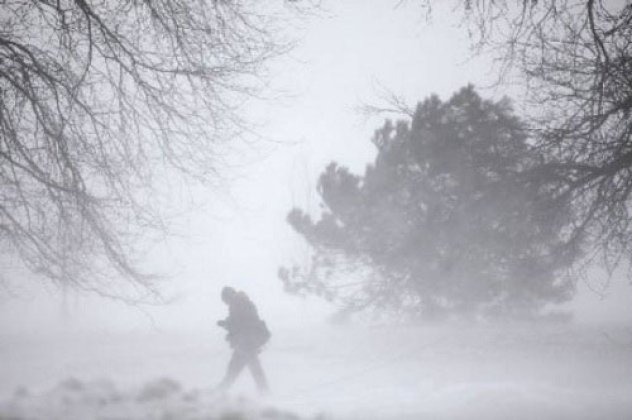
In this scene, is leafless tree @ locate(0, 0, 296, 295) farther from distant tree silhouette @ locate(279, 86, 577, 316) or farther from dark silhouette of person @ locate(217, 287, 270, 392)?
distant tree silhouette @ locate(279, 86, 577, 316)

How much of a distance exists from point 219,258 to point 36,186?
8997 centimetres

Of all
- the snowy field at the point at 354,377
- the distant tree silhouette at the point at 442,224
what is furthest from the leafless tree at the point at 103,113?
the distant tree silhouette at the point at 442,224

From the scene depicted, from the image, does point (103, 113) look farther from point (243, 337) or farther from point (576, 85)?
point (576, 85)

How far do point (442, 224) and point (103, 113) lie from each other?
6352mm

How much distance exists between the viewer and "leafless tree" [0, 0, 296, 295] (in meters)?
4.30

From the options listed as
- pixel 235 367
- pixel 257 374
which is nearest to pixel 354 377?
pixel 257 374

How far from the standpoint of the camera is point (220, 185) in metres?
4.91

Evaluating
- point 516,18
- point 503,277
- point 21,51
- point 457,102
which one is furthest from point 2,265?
point 457,102

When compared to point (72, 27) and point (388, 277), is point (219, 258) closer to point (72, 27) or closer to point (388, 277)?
point (388, 277)

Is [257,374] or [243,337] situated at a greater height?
[243,337]

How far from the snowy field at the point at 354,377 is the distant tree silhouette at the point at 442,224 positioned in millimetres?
1527

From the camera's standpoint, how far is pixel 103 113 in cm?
462

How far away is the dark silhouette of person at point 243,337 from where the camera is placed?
8344mm

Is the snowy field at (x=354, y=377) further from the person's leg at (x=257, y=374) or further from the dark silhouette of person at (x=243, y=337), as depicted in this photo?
the dark silhouette of person at (x=243, y=337)
